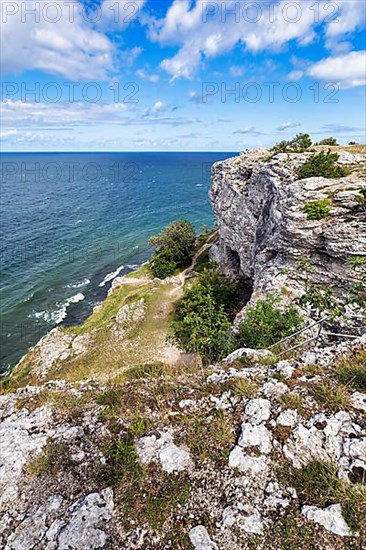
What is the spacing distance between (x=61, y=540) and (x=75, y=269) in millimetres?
52611

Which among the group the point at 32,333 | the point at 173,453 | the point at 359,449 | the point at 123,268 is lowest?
the point at 32,333

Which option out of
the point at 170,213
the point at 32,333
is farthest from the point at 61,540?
the point at 170,213

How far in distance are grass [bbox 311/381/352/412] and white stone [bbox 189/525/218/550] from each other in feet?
10.0

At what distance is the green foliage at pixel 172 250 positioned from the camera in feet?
150

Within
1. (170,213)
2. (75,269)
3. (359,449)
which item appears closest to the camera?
(359,449)

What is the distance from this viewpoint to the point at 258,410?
250 inches

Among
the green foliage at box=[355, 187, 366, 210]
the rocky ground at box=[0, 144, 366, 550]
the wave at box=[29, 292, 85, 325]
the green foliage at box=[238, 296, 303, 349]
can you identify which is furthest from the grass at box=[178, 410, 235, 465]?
the wave at box=[29, 292, 85, 325]

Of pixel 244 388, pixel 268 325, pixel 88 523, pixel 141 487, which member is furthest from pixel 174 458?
pixel 268 325

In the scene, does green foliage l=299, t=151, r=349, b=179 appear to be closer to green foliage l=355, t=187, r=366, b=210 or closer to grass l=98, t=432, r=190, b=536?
green foliage l=355, t=187, r=366, b=210

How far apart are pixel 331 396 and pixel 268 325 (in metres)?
10.3

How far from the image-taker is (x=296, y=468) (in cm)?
530

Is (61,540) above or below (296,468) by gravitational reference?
below

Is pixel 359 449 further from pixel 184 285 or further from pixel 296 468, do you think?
→ pixel 184 285

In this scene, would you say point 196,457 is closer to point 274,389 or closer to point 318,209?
point 274,389
